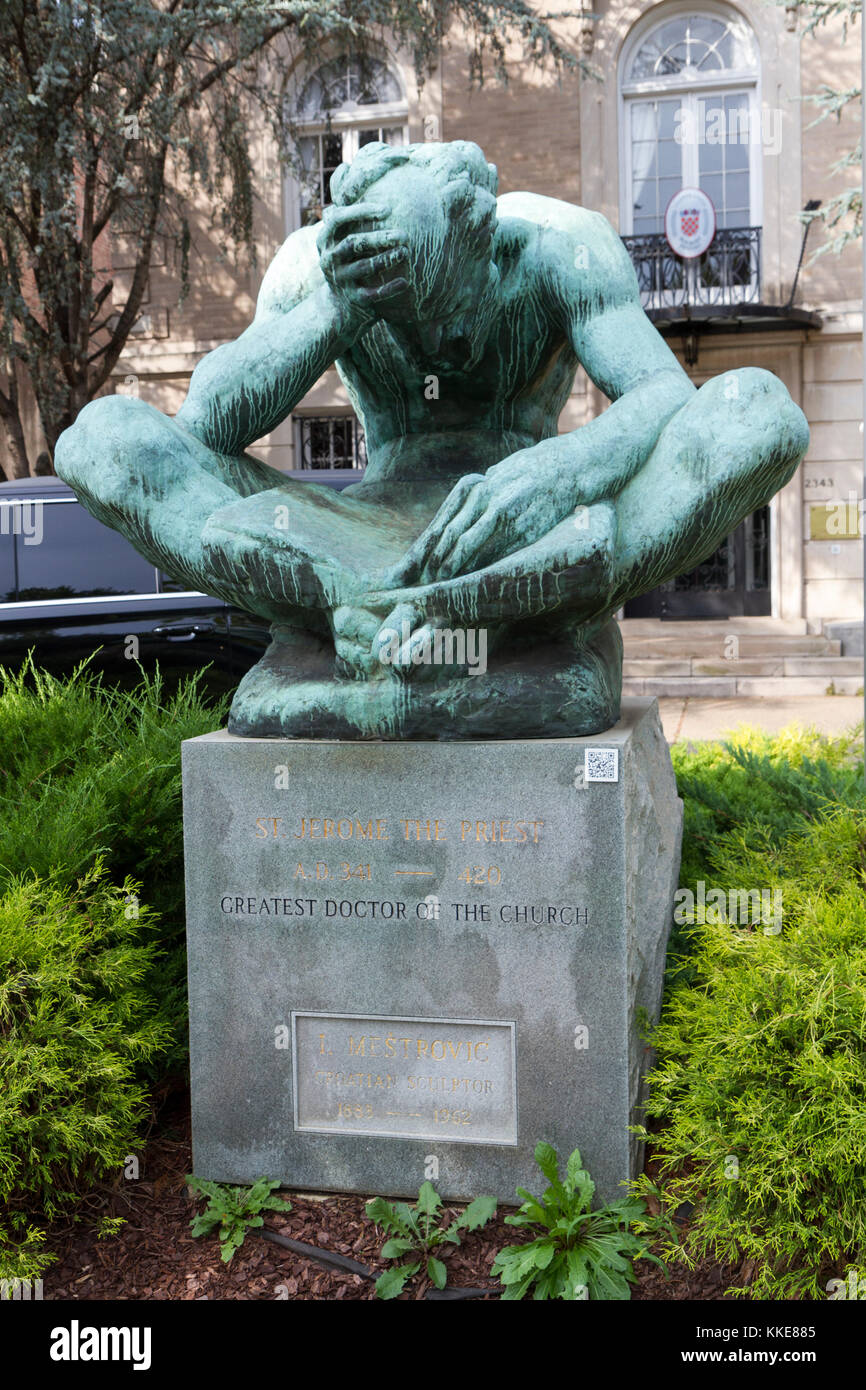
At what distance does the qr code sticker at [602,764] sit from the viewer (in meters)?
→ 2.52

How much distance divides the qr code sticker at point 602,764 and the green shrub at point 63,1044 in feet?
3.97

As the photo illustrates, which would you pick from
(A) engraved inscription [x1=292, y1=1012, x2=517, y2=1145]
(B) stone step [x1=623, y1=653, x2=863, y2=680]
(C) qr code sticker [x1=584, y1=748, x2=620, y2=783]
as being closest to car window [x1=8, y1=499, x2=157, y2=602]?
(A) engraved inscription [x1=292, y1=1012, x2=517, y2=1145]

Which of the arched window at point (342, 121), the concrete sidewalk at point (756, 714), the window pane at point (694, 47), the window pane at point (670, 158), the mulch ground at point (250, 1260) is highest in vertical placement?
the window pane at point (694, 47)

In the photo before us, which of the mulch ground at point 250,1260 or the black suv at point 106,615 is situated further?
the black suv at point 106,615

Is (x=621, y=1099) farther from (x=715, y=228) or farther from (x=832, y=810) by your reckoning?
(x=715, y=228)

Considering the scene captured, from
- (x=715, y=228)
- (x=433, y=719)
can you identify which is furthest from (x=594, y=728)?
(x=715, y=228)

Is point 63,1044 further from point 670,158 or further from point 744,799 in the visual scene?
point 670,158

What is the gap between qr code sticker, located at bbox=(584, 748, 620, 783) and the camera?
8.26 feet

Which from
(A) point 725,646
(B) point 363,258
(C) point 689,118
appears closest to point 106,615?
(B) point 363,258

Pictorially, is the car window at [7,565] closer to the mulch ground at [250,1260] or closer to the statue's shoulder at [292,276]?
the statue's shoulder at [292,276]

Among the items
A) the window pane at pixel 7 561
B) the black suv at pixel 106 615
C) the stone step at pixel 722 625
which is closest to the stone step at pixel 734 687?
the stone step at pixel 722 625

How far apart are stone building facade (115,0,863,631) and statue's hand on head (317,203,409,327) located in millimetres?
11789

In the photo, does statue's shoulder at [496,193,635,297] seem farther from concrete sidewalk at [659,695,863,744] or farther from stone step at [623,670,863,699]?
stone step at [623,670,863,699]

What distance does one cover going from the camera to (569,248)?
2850 mm
